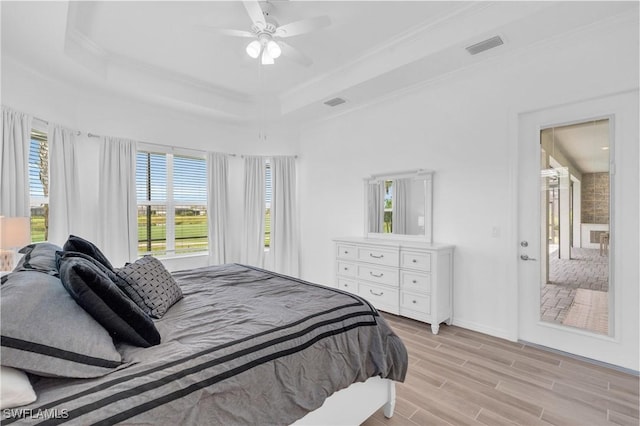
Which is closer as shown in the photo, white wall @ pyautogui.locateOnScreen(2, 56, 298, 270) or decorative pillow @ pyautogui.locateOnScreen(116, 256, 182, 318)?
decorative pillow @ pyautogui.locateOnScreen(116, 256, 182, 318)

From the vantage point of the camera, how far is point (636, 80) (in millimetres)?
2334

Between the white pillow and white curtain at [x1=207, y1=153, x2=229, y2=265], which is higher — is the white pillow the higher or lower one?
the lower one

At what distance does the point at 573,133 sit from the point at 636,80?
509 mm

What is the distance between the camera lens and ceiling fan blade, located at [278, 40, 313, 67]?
252 cm

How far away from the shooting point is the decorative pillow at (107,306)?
1203 mm

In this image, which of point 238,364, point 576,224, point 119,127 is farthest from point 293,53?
point 576,224

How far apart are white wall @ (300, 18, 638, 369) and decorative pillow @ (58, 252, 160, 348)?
303cm

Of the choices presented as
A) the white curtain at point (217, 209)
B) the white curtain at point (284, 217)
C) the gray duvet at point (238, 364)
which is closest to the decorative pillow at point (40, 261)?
the gray duvet at point (238, 364)

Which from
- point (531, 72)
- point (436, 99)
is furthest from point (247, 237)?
point (531, 72)

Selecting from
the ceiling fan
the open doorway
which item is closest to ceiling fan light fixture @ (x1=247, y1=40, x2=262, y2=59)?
the ceiling fan

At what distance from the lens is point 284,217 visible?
4.96m

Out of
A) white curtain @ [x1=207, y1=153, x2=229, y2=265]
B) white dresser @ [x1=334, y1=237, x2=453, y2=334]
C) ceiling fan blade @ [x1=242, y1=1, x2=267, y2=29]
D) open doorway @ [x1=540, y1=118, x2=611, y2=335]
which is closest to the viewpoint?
ceiling fan blade @ [x1=242, y1=1, x2=267, y2=29]

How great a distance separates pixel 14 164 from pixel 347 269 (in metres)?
3.52

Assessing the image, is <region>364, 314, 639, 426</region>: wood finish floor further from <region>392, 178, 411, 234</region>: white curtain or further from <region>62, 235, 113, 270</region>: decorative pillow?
<region>62, 235, 113, 270</region>: decorative pillow
